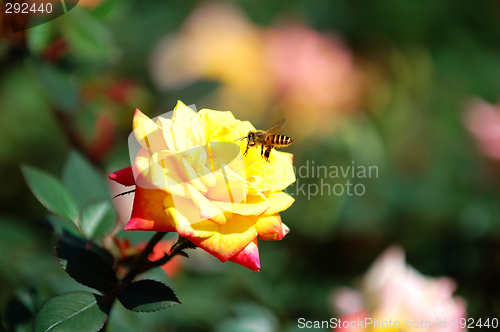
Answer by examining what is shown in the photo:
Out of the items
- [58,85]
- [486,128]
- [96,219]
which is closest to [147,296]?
[96,219]

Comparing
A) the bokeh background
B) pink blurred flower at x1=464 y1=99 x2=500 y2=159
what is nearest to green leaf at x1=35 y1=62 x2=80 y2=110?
the bokeh background

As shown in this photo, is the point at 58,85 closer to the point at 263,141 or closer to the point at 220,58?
the point at 263,141

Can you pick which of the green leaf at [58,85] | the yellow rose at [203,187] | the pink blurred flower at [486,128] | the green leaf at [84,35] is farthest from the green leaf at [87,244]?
the pink blurred flower at [486,128]

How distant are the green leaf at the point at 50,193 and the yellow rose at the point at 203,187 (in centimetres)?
14

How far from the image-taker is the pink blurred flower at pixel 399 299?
2.48 feet

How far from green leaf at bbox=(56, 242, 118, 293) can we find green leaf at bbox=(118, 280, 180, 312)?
0.02 metres

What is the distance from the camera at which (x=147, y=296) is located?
17.1 inches

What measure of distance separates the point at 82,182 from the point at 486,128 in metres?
0.97

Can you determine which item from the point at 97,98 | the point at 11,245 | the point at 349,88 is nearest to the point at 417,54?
the point at 349,88

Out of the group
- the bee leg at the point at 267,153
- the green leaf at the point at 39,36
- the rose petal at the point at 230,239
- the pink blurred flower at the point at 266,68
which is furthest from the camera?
the pink blurred flower at the point at 266,68

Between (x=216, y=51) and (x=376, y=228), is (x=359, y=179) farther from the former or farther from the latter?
(x=216, y=51)

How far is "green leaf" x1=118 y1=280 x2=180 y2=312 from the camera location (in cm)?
42

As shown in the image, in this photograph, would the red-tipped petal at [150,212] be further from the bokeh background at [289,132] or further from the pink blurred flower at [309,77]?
the pink blurred flower at [309,77]

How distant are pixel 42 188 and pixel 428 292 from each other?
23.9 inches
